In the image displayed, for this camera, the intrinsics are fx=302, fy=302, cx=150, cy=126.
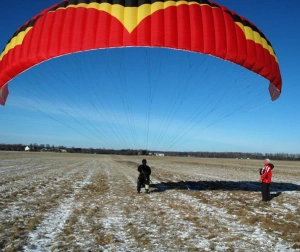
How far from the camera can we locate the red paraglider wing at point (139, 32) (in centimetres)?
747

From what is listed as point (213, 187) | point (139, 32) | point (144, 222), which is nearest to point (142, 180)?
point (213, 187)

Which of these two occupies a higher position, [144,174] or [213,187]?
[144,174]

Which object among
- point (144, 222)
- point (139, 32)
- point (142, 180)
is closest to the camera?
point (139, 32)

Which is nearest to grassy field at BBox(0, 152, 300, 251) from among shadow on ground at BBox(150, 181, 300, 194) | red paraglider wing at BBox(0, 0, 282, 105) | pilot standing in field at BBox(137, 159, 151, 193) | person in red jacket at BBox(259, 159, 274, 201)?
person in red jacket at BBox(259, 159, 274, 201)

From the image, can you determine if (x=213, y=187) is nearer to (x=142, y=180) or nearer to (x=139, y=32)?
(x=142, y=180)

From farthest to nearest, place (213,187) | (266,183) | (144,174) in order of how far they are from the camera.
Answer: (213,187) → (144,174) → (266,183)

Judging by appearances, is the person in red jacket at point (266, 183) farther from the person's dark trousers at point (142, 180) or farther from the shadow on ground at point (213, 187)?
the person's dark trousers at point (142, 180)

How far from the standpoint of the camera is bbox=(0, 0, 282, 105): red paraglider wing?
294 inches

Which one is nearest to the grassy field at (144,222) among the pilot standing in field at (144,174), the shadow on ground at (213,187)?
the pilot standing in field at (144,174)

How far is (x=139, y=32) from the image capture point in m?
7.45

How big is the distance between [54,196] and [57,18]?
6563 millimetres

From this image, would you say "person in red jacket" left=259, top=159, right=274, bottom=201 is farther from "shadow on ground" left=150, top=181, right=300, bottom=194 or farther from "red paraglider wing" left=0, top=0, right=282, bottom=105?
"red paraglider wing" left=0, top=0, right=282, bottom=105

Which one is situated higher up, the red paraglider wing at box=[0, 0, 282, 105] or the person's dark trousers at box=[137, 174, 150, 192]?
the red paraglider wing at box=[0, 0, 282, 105]

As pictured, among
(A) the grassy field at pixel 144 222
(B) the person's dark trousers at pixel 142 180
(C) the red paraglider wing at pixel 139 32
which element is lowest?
(A) the grassy field at pixel 144 222
